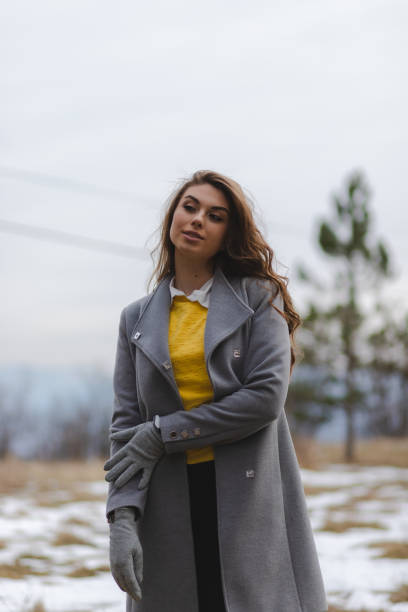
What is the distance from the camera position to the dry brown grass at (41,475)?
370 inches

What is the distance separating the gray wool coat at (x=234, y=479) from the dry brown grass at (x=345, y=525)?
14.7ft

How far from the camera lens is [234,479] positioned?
71.1 inches

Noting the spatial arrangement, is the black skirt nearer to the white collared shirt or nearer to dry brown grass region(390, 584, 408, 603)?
the white collared shirt

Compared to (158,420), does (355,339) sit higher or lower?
higher

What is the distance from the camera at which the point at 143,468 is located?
1.82m

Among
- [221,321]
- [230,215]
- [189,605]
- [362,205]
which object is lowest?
[189,605]

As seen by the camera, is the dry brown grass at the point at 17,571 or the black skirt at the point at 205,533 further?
the dry brown grass at the point at 17,571

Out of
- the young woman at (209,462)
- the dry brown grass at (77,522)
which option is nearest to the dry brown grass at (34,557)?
the dry brown grass at (77,522)

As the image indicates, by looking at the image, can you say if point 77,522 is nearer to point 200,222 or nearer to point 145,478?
point 145,478

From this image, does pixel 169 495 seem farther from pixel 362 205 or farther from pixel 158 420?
pixel 362 205

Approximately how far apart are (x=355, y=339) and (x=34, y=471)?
8617 mm

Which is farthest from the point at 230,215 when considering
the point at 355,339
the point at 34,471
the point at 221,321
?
the point at 355,339

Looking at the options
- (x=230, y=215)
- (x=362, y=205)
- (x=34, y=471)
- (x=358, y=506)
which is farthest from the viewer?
(x=362, y=205)

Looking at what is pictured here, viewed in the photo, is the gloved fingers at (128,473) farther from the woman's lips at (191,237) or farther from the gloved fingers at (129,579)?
Result: the woman's lips at (191,237)
